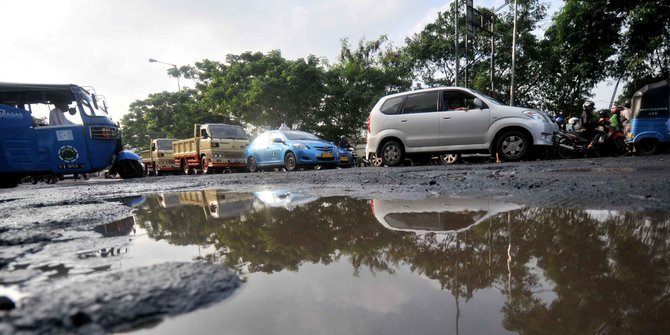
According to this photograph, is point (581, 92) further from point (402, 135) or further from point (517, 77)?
point (402, 135)

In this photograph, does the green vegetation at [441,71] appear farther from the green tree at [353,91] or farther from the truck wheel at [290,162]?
the truck wheel at [290,162]

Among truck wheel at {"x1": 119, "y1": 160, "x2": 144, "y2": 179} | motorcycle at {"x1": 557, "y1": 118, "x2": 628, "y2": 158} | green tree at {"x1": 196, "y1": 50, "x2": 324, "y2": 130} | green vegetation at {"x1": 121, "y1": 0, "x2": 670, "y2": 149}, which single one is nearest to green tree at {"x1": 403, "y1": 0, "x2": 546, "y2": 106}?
green vegetation at {"x1": 121, "y1": 0, "x2": 670, "y2": 149}

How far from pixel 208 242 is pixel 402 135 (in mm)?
6839

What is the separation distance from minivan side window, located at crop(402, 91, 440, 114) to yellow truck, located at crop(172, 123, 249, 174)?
729cm

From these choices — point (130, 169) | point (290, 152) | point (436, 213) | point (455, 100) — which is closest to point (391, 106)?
point (455, 100)

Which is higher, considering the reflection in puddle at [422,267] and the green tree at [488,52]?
the green tree at [488,52]

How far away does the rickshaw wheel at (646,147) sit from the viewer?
908 cm

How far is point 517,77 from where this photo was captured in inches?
930

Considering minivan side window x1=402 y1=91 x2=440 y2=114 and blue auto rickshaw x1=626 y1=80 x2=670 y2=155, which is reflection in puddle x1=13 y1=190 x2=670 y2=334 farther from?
blue auto rickshaw x1=626 y1=80 x2=670 y2=155

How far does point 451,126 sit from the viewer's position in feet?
26.0

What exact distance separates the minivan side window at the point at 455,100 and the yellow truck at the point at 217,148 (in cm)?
802

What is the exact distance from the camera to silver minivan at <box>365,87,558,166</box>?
747 centimetres

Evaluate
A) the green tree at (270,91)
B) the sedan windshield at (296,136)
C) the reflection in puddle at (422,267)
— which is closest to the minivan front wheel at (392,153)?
the sedan windshield at (296,136)

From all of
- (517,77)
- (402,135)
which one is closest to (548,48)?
(517,77)
